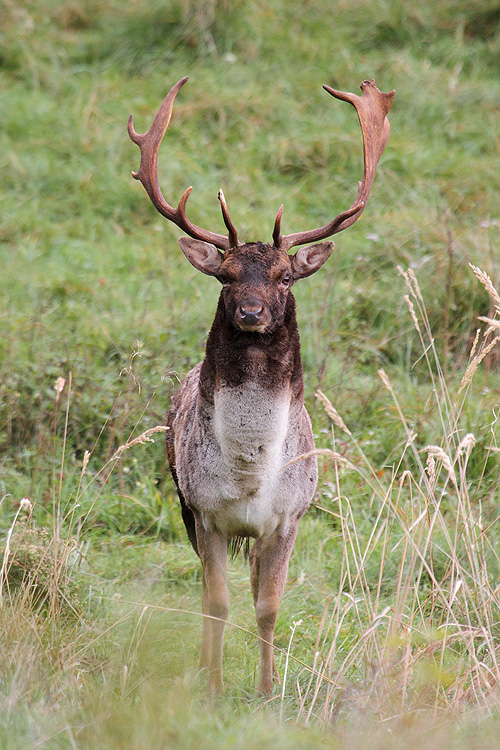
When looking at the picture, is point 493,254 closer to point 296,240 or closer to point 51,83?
point 296,240

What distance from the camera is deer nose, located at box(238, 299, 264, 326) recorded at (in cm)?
370

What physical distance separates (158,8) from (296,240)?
7.02m

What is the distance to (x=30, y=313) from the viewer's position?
6984mm

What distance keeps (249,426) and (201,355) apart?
94.0 inches

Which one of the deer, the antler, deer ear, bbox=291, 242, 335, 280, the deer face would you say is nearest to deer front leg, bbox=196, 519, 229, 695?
the deer

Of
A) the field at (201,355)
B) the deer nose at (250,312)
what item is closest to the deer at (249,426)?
the deer nose at (250,312)

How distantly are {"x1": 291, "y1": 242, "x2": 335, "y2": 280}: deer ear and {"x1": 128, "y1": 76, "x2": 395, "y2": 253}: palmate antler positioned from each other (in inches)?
2.7

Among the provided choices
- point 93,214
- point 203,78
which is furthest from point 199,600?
point 203,78

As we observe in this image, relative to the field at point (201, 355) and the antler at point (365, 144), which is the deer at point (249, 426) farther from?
the field at point (201, 355)

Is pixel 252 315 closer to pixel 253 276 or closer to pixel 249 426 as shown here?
pixel 253 276

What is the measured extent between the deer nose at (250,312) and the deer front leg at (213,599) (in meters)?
1.02

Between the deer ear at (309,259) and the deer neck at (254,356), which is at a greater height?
the deer ear at (309,259)

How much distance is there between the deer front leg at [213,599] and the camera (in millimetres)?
4094

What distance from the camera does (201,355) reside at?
629 centimetres
